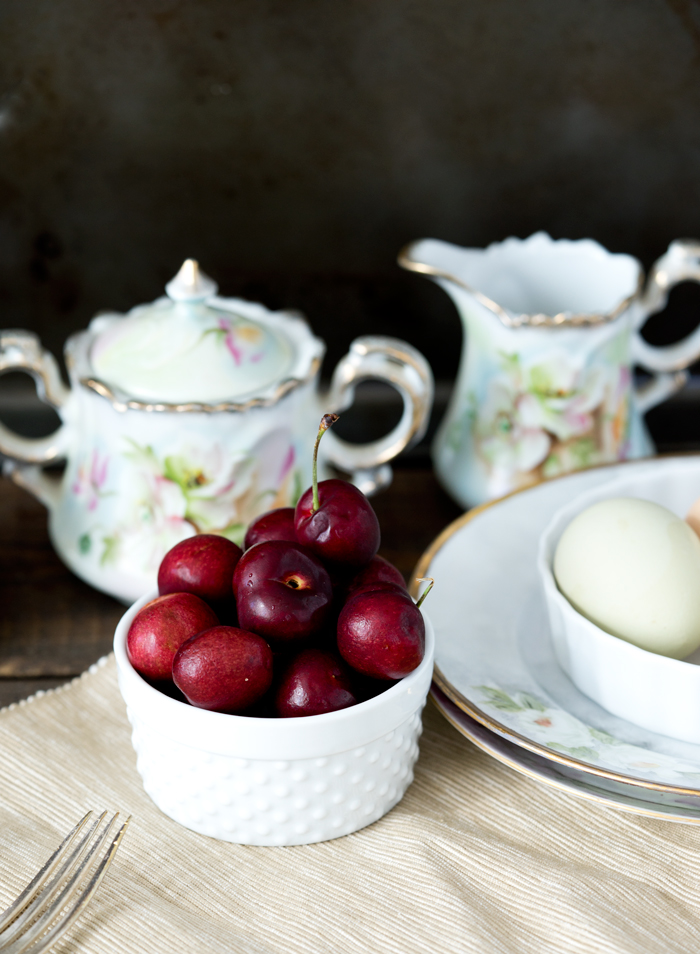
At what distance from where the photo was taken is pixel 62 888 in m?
0.38

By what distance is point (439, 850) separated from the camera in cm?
41

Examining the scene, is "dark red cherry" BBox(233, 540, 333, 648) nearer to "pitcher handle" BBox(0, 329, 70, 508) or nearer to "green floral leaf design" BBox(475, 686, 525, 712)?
"green floral leaf design" BBox(475, 686, 525, 712)

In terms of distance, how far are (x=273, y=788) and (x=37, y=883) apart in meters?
0.10

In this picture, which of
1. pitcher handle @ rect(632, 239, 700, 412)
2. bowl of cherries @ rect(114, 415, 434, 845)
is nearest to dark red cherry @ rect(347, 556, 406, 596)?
bowl of cherries @ rect(114, 415, 434, 845)

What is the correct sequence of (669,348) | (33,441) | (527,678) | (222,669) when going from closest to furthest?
(222,669)
(527,678)
(33,441)
(669,348)

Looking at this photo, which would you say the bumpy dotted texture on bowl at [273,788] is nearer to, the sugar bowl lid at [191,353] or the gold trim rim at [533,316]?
the sugar bowl lid at [191,353]

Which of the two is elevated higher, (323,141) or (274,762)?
(323,141)

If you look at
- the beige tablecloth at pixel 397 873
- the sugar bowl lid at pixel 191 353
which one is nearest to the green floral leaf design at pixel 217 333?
the sugar bowl lid at pixel 191 353

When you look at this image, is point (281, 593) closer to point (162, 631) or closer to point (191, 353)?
point (162, 631)

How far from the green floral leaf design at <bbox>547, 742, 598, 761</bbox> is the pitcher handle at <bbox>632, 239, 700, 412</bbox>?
357mm

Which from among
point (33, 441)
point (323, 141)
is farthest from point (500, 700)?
point (323, 141)

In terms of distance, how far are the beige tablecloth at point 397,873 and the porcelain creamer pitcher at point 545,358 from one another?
0.26 m

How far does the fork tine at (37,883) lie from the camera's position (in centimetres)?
36

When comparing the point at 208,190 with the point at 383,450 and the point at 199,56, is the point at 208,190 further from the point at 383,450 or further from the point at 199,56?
the point at 383,450
